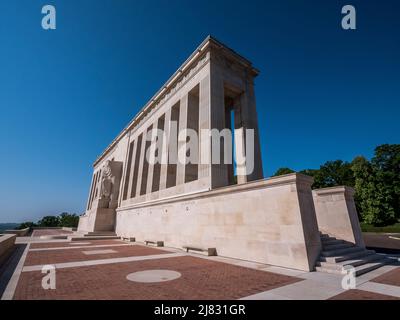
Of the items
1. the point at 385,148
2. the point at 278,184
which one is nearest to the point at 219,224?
the point at 278,184

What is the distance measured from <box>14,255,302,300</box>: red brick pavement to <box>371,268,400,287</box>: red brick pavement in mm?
2396

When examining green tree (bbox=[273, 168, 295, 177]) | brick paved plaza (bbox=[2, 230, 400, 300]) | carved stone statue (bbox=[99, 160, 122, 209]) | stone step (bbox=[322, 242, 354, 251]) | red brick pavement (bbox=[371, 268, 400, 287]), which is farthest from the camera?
green tree (bbox=[273, 168, 295, 177])

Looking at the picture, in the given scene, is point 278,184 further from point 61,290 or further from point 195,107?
point 195,107

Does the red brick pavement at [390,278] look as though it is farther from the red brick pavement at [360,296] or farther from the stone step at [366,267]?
the red brick pavement at [360,296]

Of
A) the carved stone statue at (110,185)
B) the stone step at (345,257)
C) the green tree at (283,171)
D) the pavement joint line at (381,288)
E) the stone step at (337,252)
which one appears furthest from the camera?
the green tree at (283,171)

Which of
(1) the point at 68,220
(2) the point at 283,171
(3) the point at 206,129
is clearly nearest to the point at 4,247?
(3) the point at 206,129

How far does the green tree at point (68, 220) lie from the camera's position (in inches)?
2589

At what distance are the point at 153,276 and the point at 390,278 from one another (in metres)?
7.22

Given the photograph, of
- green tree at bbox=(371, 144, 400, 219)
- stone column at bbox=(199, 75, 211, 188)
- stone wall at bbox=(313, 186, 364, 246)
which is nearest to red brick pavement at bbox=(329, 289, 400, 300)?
stone wall at bbox=(313, 186, 364, 246)

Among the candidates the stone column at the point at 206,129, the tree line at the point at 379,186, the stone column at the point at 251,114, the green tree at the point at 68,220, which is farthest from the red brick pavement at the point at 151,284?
the green tree at the point at 68,220

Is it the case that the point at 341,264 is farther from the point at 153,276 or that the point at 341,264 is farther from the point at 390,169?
the point at 390,169

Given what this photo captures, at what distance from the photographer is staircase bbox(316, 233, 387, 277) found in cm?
676

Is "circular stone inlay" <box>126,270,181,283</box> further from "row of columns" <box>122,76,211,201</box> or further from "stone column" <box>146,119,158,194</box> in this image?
"stone column" <box>146,119,158,194</box>

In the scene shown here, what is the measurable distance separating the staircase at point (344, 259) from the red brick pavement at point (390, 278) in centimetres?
54
